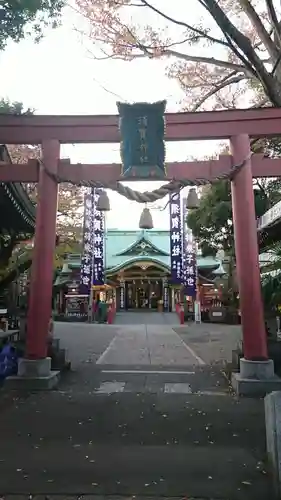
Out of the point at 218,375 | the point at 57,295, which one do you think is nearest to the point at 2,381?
the point at 218,375

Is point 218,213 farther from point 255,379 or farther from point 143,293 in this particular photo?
point 143,293

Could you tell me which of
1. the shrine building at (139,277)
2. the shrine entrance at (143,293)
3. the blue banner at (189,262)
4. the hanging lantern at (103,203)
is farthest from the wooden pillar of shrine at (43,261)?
the shrine entrance at (143,293)

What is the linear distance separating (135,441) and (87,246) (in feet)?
74.2

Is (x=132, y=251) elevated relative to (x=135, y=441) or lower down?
elevated

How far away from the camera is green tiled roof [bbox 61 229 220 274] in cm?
3750

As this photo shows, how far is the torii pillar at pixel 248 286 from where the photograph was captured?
7.74m

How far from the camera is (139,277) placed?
128ft

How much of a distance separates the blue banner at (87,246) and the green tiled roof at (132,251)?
363 inches

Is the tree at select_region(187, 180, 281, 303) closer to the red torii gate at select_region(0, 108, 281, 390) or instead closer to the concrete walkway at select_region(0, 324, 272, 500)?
the red torii gate at select_region(0, 108, 281, 390)

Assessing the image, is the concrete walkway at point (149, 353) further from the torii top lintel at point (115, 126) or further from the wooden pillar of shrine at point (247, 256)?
the torii top lintel at point (115, 126)

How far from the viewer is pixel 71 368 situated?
10156mm

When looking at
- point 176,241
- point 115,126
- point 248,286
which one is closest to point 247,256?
point 248,286

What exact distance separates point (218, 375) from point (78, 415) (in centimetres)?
410

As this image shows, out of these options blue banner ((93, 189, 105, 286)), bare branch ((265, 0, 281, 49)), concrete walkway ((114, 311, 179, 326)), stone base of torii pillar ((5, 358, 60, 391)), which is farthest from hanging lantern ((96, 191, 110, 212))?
concrete walkway ((114, 311, 179, 326))
